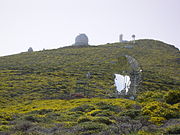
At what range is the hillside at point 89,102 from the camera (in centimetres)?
1174

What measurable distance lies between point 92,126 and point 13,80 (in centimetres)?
3028

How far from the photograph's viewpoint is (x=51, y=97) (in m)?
28.1

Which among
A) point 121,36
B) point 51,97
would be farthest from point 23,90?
point 121,36

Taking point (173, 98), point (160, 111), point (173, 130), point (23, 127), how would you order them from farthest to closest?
point (173, 98) < point (160, 111) < point (23, 127) < point (173, 130)

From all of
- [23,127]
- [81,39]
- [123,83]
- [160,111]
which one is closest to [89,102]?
[123,83]

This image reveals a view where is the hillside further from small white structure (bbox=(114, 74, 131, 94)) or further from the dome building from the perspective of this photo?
the dome building

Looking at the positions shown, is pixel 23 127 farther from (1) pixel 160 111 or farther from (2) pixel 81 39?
(2) pixel 81 39

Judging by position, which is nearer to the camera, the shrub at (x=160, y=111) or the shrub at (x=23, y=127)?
the shrub at (x=23, y=127)

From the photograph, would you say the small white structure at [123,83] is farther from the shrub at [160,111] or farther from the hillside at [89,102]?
the shrub at [160,111]

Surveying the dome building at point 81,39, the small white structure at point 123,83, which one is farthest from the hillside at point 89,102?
the dome building at point 81,39

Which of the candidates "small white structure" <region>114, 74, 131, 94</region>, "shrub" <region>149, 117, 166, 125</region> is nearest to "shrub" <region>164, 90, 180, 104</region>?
"shrub" <region>149, 117, 166, 125</region>

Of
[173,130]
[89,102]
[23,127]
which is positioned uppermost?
[173,130]

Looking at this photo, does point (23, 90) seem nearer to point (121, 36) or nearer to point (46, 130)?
point (46, 130)

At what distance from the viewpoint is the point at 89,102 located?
22.9 meters
